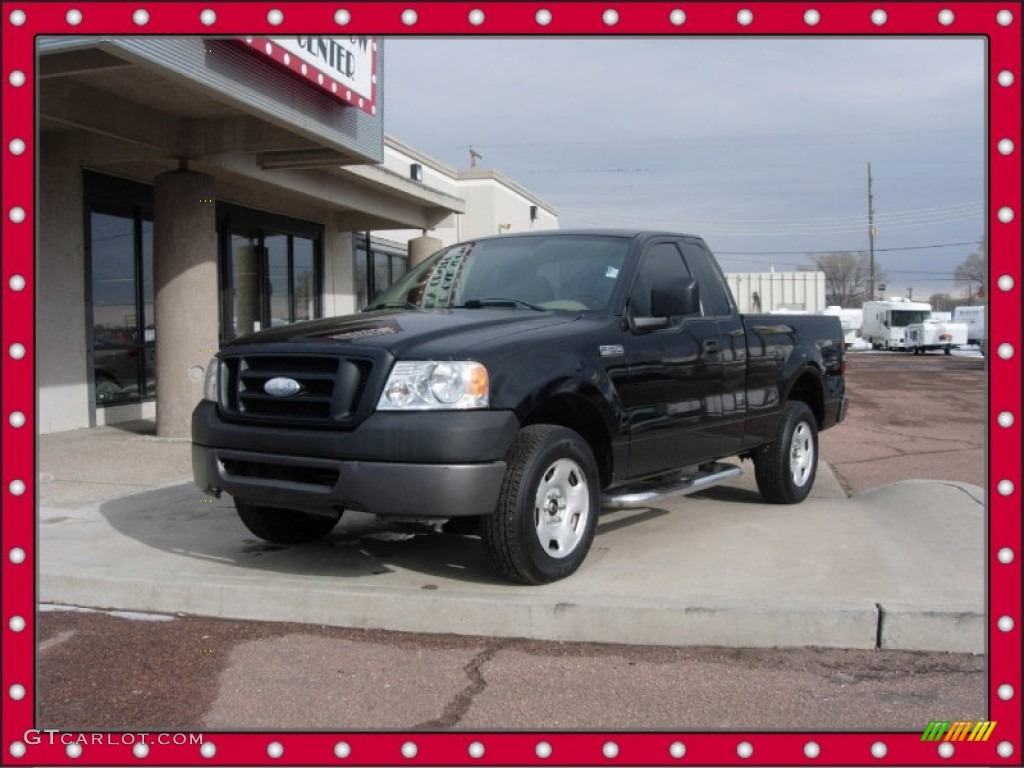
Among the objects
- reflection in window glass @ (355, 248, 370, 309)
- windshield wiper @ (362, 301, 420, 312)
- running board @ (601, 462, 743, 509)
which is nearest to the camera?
running board @ (601, 462, 743, 509)

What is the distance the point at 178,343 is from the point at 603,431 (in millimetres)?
7359

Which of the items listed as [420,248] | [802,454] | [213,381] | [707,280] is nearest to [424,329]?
[213,381]

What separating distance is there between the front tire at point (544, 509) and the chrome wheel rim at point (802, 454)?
2.67 meters

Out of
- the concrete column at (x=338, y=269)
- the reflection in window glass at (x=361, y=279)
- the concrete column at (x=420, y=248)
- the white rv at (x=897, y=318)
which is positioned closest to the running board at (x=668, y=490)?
the concrete column at (x=338, y=269)

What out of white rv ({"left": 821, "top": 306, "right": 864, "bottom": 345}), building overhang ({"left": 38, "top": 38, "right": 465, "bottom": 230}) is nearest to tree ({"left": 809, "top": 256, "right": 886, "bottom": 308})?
white rv ({"left": 821, "top": 306, "right": 864, "bottom": 345})

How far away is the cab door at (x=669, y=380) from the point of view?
5.22m

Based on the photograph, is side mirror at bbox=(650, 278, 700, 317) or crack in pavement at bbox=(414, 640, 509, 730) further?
side mirror at bbox=(650, 278, 700, 317)

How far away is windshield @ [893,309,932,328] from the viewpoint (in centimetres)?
4853

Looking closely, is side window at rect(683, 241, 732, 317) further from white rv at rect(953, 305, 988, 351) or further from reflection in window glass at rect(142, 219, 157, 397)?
white rv at rect(953, 305, 988, 351)

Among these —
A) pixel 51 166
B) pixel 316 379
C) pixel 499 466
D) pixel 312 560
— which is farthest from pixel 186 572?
pixel 51 166

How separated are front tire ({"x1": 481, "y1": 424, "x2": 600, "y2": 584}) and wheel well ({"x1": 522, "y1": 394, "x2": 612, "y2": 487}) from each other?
4.5 inches

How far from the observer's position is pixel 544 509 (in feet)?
15.1

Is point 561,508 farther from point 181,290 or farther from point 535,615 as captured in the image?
point 181,290

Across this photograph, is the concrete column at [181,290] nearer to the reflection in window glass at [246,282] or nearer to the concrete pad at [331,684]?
the reflection in window glass at [246,282]
